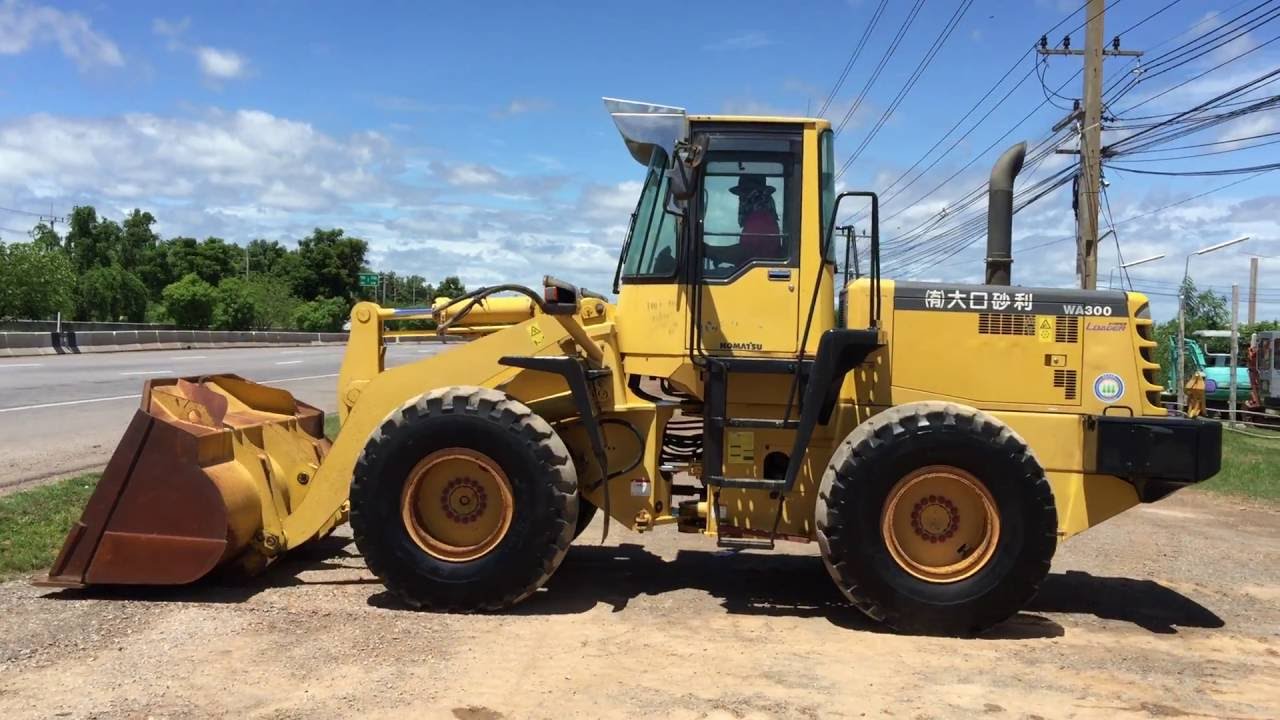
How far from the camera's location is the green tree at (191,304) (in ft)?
203

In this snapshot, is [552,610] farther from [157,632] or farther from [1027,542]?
[1027,542]

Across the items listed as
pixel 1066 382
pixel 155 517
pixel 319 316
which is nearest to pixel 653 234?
pixel 1066 382

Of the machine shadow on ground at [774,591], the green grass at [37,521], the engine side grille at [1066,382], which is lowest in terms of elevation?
the machine shadow on ground at [774,591]

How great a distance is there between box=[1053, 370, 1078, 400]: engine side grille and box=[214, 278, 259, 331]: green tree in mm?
63236

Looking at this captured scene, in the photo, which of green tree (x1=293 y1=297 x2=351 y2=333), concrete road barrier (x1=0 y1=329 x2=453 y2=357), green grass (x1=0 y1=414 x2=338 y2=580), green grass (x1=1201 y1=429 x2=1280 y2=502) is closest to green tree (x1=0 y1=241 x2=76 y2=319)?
concrete road barrier (x1=0 y1=329 x2=453 y2=357)

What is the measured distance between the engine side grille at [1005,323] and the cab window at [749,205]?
129 cm

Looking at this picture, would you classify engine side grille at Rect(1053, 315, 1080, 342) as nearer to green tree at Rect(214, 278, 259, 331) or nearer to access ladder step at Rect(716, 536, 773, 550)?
access ladder step at Rect(716, 536, 773, 550)

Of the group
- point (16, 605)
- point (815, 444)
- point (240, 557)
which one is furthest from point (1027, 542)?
Answer: point (16, 605)

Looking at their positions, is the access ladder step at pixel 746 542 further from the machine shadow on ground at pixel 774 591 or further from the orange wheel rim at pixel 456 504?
the orange wheel rim at pixel 456 504

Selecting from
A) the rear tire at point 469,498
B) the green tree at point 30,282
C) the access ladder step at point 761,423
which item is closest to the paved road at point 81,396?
the rear tire at point 469,498

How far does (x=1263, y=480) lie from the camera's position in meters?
12.9

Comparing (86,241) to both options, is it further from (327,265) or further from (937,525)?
(937,525)

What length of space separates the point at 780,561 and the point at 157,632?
4.23 meters

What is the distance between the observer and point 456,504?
230 inches
